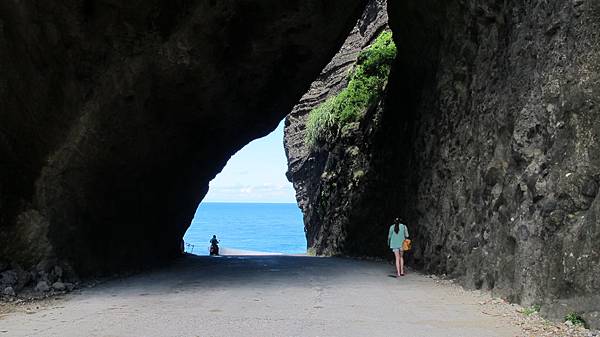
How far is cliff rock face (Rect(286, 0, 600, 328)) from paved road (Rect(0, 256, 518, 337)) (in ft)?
3.14

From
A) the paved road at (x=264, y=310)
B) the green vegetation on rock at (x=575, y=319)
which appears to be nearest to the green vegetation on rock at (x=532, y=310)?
the paved road at (x=264, y=310)

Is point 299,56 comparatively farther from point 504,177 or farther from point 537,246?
point 537,246

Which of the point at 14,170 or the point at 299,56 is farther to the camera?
the point at 299,56

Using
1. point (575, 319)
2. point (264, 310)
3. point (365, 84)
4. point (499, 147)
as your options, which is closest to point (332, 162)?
point (365, 84)

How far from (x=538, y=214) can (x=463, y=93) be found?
173 inches

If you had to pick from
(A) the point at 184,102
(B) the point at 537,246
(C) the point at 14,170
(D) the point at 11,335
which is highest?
(A) the point at 184,102

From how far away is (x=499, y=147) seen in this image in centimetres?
978

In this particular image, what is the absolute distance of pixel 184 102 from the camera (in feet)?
45.6

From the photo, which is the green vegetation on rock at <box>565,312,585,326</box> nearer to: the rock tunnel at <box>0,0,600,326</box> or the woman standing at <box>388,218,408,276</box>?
the rock tunnel at <box>0,0,600,326</box>

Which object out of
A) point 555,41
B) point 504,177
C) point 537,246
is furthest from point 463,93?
point 537,246

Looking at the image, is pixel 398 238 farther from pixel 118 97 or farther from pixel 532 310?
pixel 118 97

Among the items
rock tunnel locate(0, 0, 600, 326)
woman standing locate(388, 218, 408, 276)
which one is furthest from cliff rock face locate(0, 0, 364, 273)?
woman standing locate(388, 218, 408, 276)

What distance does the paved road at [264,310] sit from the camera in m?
6.94

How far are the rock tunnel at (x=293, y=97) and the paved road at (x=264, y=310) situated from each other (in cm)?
113
